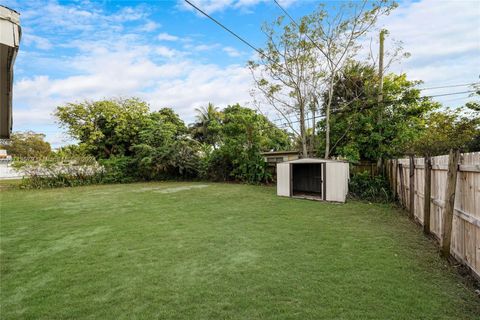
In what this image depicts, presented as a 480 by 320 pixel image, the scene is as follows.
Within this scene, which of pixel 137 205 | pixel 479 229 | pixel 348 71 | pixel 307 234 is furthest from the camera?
pixel 348 71

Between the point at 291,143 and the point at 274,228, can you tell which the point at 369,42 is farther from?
the point at 291,143

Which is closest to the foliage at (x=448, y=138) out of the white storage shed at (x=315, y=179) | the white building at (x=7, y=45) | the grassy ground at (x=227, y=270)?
the white storage shed at (x=315, y=179)

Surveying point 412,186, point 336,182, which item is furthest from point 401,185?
point 336,182

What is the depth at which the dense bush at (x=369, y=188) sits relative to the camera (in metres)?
7.73

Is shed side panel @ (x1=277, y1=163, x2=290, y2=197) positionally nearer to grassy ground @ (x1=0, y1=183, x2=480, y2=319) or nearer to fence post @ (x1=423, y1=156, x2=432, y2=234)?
grassy ground @ (x1=0, y1=183, x2=480, y2=319)

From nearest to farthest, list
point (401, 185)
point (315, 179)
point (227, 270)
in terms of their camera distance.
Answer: point (227, 270), point (401, 185), point (315, 179)

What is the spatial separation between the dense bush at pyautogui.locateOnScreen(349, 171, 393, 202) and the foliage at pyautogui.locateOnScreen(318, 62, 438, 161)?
0.98 m

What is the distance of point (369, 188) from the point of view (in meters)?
8.13

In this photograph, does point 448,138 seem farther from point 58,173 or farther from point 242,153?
point 58,173

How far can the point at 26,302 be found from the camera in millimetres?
2451

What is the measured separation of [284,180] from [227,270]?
636 centimetres

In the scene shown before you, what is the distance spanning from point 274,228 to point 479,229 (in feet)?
9.75

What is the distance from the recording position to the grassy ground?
7.49 feet

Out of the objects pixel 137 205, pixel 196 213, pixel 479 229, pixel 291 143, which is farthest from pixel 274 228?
pixel 291 143
